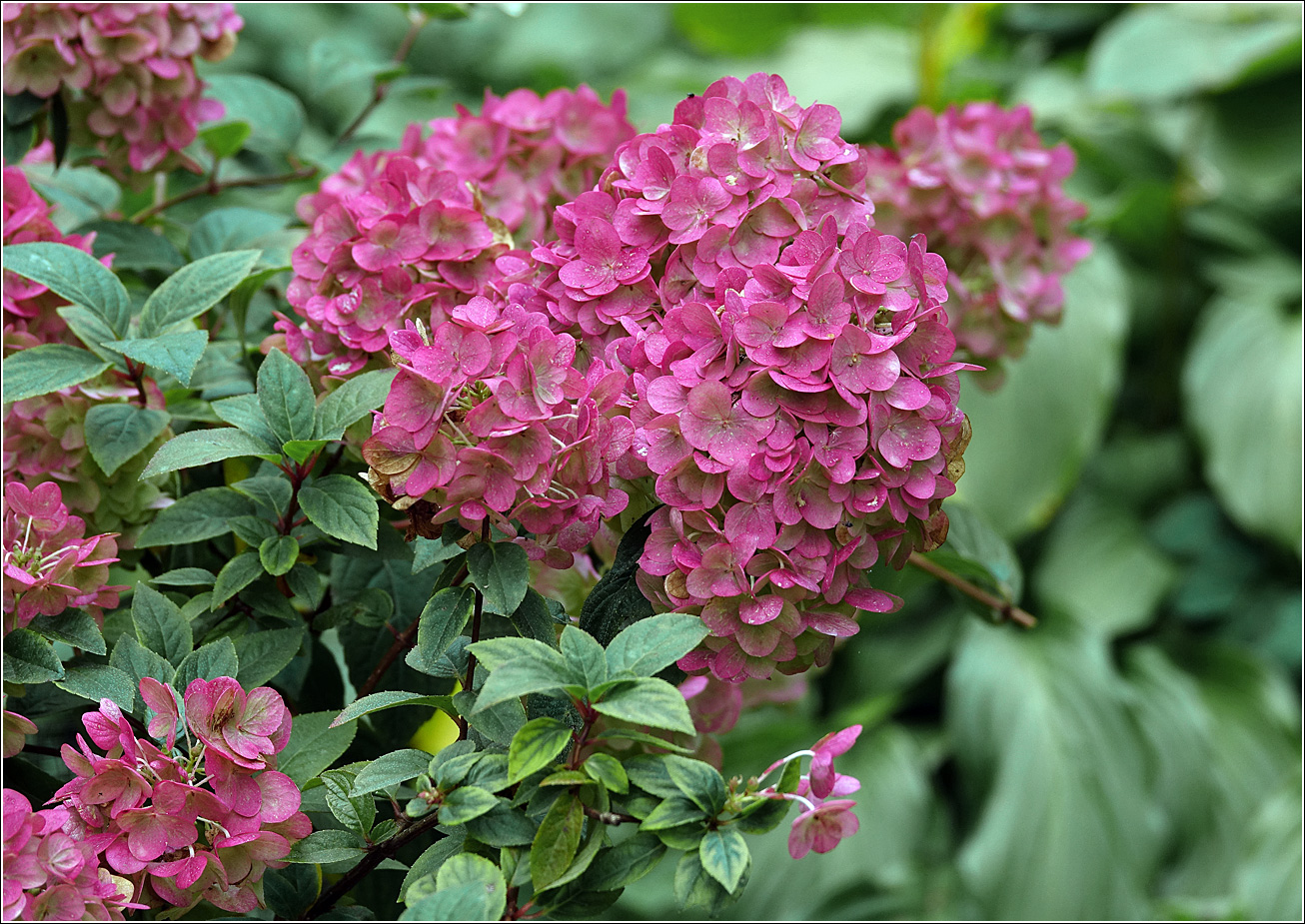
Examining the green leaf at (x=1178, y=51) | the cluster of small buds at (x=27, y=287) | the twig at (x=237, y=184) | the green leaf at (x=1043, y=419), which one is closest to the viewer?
the cluster of small buds at (x=27, y=287)

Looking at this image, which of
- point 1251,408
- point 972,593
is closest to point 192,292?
point 972,593

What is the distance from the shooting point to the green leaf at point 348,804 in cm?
43

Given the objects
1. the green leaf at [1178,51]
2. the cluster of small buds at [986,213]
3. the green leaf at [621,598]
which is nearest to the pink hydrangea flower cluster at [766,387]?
the green leaf at [621,598]

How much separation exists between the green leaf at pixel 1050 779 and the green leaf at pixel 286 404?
1.17m

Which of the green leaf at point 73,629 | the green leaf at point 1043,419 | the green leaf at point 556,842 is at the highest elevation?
the green leaf at point 556,842

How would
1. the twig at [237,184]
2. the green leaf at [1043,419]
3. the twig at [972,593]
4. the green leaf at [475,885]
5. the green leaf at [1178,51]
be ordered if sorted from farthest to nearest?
the green leaf at [1178,51]
the green leaf at [1043,419]
the twig at [237,184]
the twig at [972,593]
the green leaf at [475,885]

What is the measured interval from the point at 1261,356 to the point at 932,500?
1481 mm

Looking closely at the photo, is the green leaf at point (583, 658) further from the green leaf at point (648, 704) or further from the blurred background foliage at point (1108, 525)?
the blurred background foliage at point (1108, 525)

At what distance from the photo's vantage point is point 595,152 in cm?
70

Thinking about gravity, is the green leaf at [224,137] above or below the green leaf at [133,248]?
above

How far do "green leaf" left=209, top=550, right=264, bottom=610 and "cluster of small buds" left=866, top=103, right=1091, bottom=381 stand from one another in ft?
1.93

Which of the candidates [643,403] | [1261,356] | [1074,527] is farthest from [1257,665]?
[643,403]

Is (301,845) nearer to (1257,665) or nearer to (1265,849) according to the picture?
(1265,849)

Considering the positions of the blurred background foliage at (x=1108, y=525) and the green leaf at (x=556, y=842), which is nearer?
the green leaf at (x=556, y=842)
